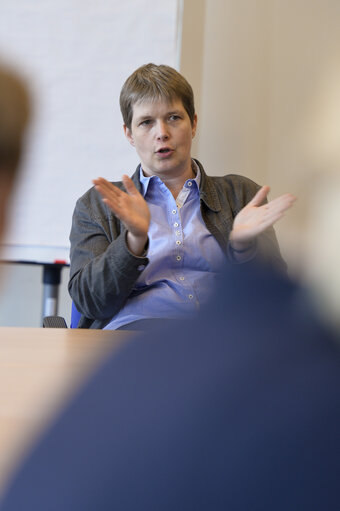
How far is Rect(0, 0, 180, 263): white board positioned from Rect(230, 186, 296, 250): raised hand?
977 mm

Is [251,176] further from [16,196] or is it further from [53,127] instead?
[16,196]

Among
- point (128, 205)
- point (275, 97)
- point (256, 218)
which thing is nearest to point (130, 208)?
point (128, 205)

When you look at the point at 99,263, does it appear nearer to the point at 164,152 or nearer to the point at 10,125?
the point at 164,152

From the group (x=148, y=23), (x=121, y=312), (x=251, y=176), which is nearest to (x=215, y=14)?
(x=148, y=23)

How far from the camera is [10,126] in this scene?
336mm

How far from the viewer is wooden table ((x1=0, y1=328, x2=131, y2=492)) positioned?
0.24 meters

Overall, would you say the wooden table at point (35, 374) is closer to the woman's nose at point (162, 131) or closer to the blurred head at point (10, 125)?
the blurred head at point (10, 125)

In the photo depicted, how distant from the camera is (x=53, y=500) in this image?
23 centimetres

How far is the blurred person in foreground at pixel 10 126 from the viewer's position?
0.33 m

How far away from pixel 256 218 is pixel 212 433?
3.58 ft

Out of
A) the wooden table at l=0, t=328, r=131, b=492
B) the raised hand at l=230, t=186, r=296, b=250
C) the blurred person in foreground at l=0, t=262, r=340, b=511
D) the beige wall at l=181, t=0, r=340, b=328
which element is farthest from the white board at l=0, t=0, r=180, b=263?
the blurred person in foreground at l=0, t=262, r=340, b=511

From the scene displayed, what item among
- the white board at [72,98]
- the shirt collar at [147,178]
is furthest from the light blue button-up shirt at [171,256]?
the white board at [72,98]

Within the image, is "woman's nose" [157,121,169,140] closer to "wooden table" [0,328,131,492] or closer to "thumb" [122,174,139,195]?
"thumb" [122,174,139,195]

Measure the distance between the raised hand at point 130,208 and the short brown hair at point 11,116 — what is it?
0.83 meters
